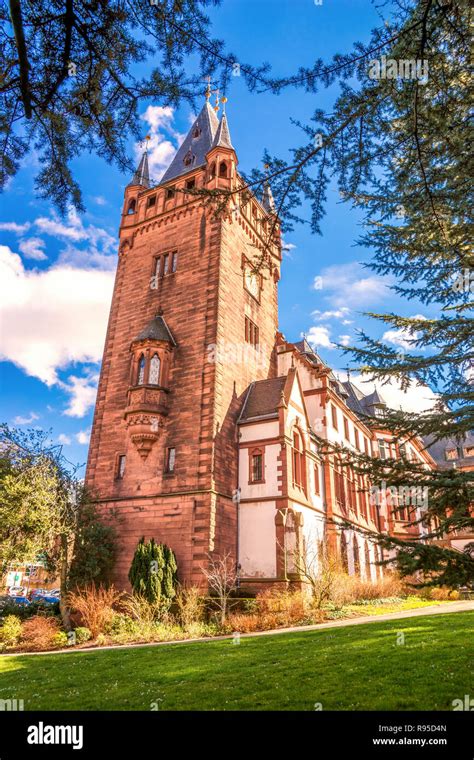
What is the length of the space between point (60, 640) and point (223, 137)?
26.5 m

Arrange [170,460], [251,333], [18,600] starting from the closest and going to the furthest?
1. [170,460]
2. [18,600]
3. [251,333]

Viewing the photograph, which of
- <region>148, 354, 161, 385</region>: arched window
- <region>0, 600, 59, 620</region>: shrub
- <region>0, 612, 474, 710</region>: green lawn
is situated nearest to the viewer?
<region>0, 612, 474, 710</region>: green lawn

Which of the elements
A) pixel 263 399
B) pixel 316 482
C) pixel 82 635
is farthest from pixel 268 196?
pixel 316 482

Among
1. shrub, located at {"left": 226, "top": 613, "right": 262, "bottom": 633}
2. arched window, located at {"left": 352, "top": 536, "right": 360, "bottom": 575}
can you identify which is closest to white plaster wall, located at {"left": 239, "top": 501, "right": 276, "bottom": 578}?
shrub, located at {"left": 226, "top": 613, "right": 262, "bottom": 633}

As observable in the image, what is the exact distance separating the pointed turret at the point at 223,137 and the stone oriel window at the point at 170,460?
17370mm

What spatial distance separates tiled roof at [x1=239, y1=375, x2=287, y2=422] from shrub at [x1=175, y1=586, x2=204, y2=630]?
8526 millimetres

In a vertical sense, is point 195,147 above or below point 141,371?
above

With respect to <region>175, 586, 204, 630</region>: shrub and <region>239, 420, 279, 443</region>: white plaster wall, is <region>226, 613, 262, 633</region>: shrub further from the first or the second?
<region>239, 420, 279, 443</region>: white plaster wall

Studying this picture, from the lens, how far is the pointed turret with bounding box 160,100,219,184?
98.5 feet

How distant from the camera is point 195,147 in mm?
31344

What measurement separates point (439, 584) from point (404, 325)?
19.4ft

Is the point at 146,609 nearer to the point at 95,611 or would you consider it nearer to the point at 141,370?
the point at 95,611

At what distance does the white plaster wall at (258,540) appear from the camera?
19859 mm
